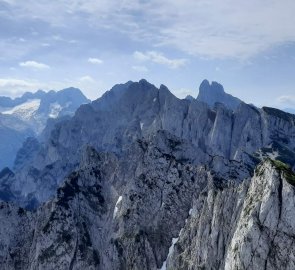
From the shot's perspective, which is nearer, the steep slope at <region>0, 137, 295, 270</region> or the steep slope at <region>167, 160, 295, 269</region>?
the steep slope at <region>167, 160, 295, 269</region>

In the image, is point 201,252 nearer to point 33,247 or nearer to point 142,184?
point 142,184

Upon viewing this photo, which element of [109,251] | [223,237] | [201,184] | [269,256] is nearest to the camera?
[269,256]

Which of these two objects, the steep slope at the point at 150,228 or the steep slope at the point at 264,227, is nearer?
the steep slope at the point at 264,227

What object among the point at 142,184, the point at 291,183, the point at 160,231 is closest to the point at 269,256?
the point at 291,183

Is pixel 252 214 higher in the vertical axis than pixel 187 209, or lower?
higher

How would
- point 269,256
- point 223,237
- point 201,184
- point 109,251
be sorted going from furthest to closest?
point 201,184, point 109,251, point 223,237, point 269,256

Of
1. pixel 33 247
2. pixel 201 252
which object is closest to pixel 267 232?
pixel 201 252

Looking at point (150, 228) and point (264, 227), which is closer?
point (264, 227)

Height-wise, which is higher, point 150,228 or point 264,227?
point 264,227

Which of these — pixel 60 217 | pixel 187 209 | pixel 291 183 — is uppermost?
pixel 291 183

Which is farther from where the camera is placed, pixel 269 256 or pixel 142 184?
pixel 142 184
